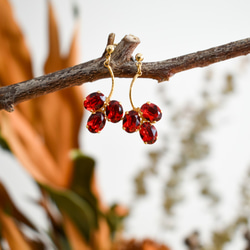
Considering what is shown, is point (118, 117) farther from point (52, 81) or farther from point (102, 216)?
point (102, 216)

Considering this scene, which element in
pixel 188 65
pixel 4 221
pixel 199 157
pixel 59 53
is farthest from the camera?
pixel 199 157

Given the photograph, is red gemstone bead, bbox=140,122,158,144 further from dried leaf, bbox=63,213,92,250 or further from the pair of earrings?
dried leaf, bbox=63,213,92,250

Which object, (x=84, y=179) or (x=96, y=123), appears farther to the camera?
(x=84, y=179)

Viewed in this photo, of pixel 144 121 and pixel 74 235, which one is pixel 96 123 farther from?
pixel 74 235

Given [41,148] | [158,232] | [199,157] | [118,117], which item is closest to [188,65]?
[118,117]

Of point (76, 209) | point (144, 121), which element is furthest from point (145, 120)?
point (76, 209)

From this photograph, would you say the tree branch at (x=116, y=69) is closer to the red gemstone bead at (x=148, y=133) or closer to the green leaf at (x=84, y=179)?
the red gemstone bead at (x=148, y=133)

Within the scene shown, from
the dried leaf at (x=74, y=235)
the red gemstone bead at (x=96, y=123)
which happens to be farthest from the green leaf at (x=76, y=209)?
the red gemstone bead at (x=96, y=123)
